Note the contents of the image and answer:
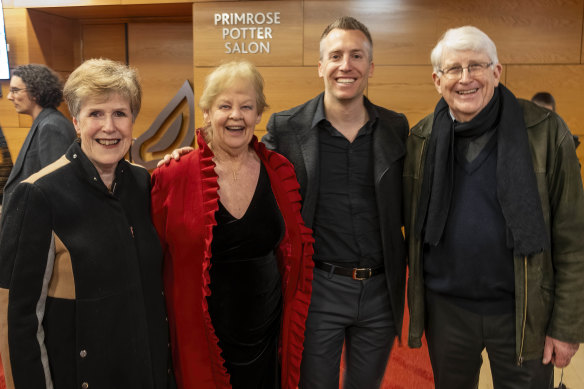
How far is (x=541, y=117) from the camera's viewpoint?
1783 millimetres

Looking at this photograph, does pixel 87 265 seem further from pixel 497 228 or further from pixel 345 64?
pixel 497 228

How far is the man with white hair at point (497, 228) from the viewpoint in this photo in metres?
1.71

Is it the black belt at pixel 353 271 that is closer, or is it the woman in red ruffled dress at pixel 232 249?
the woman in red ruffled dress at pixel 232 249

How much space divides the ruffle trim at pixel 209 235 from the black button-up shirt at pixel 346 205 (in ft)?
1.54

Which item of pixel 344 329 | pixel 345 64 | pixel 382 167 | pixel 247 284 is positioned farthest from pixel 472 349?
pixel 345 64

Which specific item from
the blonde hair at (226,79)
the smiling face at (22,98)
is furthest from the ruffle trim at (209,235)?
the smiling face at (22,98)

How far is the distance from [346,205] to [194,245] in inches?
25.7

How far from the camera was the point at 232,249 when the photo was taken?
1.80 meters

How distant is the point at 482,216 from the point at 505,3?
3.58 meters

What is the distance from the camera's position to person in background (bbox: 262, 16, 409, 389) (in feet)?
6.57

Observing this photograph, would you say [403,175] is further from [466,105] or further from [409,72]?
[409,72]

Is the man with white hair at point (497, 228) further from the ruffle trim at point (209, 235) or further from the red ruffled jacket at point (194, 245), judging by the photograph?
the ruffle trim at point (209, 235)

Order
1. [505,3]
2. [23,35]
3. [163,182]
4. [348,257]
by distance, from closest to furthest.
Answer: [163,182], [348,257], [505,3], [23,35]

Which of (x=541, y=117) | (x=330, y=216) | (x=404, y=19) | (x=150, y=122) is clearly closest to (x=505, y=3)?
(x=404, y=19)
